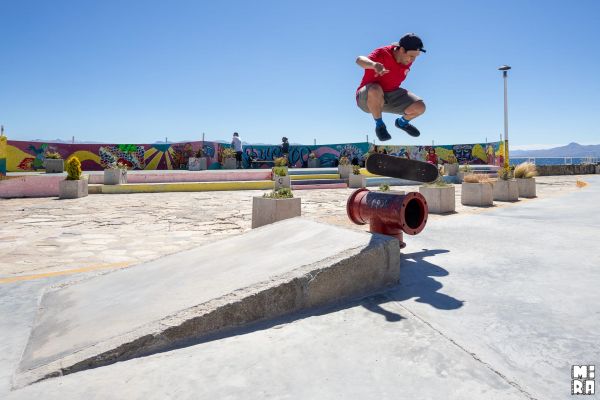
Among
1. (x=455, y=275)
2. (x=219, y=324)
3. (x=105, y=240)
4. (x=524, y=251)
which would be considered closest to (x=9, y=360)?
(x=219, y=324)

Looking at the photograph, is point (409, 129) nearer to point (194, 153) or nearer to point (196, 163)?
point (196, 163)

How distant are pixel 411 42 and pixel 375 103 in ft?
2.31

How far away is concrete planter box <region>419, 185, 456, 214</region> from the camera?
8156 mm

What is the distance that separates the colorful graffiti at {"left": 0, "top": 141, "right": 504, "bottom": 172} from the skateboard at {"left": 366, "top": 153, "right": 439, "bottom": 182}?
19620 millimetres

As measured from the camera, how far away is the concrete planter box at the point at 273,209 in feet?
20.8

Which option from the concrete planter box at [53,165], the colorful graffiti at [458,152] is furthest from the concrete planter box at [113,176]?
the colorful graffiti at [458,152]

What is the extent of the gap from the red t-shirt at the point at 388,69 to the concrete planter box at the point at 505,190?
8.02 metres

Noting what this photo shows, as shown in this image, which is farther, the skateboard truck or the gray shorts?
the gray shorts

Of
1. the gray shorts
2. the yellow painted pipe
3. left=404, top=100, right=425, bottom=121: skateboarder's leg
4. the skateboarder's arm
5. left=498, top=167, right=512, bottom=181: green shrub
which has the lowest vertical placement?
the yellow painted pipe

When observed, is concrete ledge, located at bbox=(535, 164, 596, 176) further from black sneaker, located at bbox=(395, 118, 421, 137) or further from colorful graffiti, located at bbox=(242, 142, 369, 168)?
black sneaker, located at bbox=(395, 118, 421, 137)

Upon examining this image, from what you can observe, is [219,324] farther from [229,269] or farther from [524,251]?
[524,251]

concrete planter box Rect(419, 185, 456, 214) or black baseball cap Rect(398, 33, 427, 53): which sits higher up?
black baseball cap Rect(398, 33, 427, 53)

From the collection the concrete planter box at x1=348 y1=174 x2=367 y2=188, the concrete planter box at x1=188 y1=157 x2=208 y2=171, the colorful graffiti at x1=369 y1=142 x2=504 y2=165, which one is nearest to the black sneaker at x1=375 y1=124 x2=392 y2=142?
the concrete planter box at x1=348 y1=174 x2=367 y2=188

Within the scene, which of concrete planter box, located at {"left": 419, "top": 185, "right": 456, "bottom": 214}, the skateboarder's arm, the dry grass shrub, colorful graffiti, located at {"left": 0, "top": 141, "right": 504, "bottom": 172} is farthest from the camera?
colorful graffiti, located at {"left": 0, "top": 141, "right": 504, "bottom": 172}
